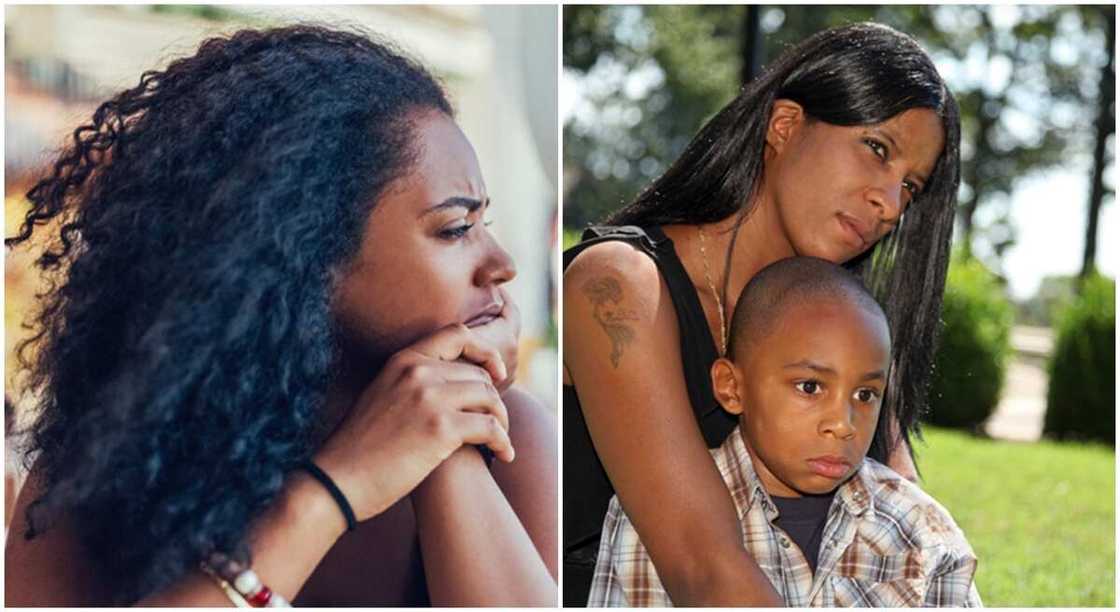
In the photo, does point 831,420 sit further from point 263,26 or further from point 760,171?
point 263,26

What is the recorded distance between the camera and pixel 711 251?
283 centimetres

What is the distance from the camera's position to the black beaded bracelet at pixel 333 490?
275 cm

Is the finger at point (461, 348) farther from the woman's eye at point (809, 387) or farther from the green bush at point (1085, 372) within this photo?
the green bush at point (1085, 372)

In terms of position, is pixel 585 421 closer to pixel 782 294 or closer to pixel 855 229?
pixel 782 294

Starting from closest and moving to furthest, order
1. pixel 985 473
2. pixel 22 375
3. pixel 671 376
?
pixel 671 376 → pixel 22 375 → pixel 985 473

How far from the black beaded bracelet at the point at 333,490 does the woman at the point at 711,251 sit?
0.49 meters

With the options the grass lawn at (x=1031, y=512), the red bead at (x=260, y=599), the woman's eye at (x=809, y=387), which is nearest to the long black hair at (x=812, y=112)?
the woman's eye at (x=809, y=387)

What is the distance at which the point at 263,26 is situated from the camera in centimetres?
286

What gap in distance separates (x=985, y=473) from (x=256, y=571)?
200 inches

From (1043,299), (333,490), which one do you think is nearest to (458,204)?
(333,490)

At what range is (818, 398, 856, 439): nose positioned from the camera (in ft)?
8.81

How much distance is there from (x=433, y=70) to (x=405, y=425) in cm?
79

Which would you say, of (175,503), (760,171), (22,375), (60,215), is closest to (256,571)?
(175,503)

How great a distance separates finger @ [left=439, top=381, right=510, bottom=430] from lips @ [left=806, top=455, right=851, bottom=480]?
0.69 m
